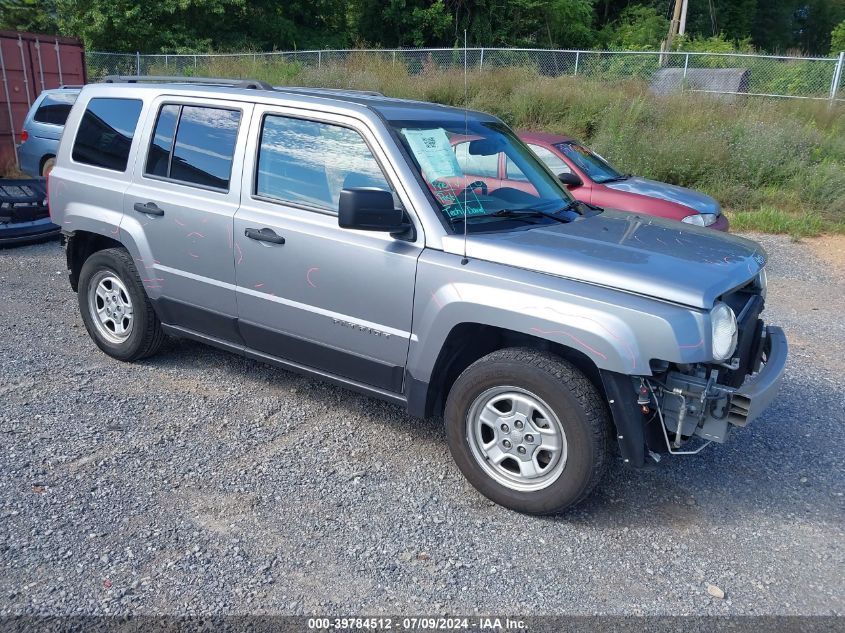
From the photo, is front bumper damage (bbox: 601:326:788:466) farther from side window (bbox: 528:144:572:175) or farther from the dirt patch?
the dirt patch

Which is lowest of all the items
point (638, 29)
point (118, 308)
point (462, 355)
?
point (118, 308)

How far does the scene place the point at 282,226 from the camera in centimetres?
Result: 420

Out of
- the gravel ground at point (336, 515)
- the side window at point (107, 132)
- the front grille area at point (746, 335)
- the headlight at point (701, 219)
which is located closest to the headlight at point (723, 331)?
the front grille area at point (746, 335)

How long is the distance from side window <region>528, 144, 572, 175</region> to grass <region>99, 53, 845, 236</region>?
411 cm

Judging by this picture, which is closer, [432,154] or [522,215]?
[432,154]

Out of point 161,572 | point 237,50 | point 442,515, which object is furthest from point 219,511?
point 237,50

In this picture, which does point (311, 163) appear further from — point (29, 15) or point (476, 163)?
point (29, 15)

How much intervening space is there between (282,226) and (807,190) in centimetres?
1128

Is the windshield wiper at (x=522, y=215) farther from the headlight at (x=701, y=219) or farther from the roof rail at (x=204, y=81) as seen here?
the headlight at (x=701, y=219)

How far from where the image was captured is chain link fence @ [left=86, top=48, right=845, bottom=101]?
51.7ft

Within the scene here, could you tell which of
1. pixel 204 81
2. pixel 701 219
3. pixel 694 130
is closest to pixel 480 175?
pixel 204 81

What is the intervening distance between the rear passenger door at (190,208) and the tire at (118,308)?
0.60ft

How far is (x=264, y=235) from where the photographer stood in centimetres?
423

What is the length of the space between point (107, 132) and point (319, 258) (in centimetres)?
223
